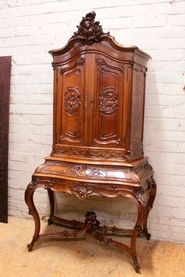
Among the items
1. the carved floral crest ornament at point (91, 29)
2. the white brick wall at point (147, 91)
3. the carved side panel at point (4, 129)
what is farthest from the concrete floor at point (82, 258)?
the carved floral crest ornament at point (91, 29)

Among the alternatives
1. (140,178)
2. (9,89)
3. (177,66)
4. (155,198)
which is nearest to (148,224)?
(155,198)

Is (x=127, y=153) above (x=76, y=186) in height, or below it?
above

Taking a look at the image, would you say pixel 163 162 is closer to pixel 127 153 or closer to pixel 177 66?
Result: pixel 127 153

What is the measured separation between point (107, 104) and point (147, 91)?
54cm

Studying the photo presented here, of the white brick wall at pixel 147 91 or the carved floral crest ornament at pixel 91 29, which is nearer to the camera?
the carved floral crest ornament at pixel 91 29

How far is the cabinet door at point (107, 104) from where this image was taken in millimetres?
2025

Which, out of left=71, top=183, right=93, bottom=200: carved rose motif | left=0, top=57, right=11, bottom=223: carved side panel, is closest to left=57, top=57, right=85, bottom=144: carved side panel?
left=71, top=183, right=93, bottom=200: carved rose motif

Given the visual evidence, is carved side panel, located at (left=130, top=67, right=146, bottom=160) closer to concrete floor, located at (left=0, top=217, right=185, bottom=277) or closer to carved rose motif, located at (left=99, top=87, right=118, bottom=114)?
carved rose motif, located at (left=99, top=87, right=118, bottom=114)

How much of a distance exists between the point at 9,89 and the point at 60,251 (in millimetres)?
1662

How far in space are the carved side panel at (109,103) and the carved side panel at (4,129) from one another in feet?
3.88

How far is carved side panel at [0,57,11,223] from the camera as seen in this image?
9.15ft

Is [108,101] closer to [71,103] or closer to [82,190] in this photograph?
[71,103]

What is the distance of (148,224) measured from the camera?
252cm

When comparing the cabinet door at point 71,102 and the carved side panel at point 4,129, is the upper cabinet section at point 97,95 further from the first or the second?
the carved side panel at point 4,129
